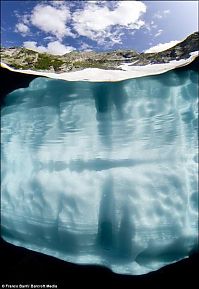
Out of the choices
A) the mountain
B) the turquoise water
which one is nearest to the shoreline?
the mountain

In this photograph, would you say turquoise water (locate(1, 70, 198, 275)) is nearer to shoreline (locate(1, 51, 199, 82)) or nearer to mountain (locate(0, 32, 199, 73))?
shoreline (locate(1, 51, 199, 82))

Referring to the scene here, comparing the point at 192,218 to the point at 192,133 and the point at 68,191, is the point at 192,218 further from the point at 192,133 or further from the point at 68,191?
the point at 68,191

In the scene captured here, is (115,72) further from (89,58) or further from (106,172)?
(106,172)

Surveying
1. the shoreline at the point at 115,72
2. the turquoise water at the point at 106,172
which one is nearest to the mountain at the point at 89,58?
the shoreline at the point at 115,72

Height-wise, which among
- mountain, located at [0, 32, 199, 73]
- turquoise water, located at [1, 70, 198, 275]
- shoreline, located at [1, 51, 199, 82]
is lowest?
turquoise water, located at [1, 70, 198, 275]

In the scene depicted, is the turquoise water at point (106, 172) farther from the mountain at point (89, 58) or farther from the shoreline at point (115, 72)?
the mountain at point (89, 58)

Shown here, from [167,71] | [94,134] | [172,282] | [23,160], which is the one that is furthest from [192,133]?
[23,160]
